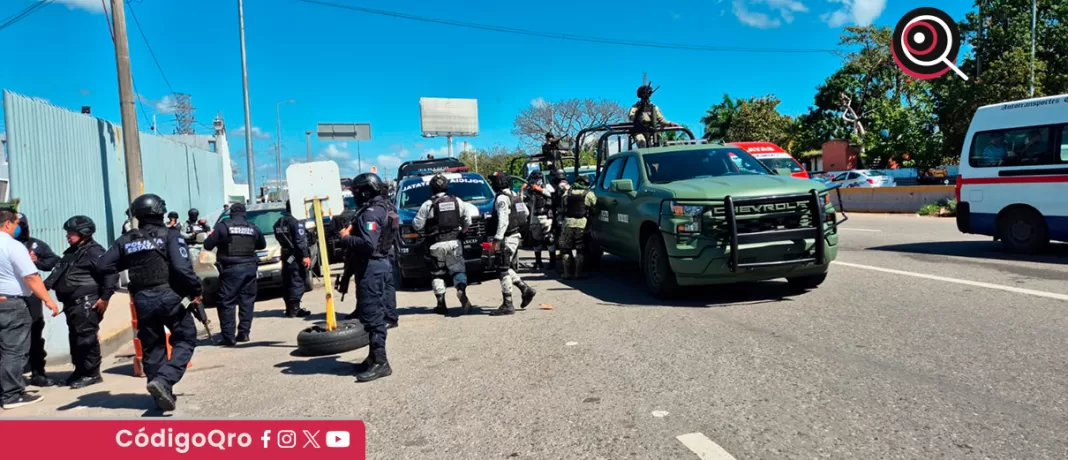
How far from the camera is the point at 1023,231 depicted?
34.2 ft

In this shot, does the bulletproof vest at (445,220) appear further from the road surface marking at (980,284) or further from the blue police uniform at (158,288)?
the road surface marking at (980,284)

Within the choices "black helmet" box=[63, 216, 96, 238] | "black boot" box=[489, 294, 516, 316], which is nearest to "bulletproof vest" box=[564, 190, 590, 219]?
"black boot" box=[489, 294, 516, 316]

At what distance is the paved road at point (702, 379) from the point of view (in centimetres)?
377

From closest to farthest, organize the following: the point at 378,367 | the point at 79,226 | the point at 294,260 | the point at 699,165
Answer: the point at 378,367, the point at 79,226, the point at 699,165, the point at 294,260

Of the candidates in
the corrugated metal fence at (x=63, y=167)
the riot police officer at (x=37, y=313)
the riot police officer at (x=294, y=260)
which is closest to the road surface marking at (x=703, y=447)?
the riot police officer at (x=37, y=313)

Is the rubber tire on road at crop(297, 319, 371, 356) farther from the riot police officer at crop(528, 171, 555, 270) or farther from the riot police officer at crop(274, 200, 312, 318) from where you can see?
the riot police officer at crop(528, 171, 555, 270)

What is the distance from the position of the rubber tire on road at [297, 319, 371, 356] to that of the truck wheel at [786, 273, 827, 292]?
4.88 meters

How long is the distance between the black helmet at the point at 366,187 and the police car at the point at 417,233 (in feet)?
9.89

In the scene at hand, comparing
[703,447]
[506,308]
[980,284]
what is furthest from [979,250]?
[703,447]

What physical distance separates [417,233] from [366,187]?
11.3ft

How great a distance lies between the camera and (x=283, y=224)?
30.0 feet

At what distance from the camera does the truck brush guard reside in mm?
7043

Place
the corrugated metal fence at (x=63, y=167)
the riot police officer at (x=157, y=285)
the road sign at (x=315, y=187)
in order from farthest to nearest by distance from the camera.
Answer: the corrugated metal fence at (x=63, y=167) < the road sign at (x=315, y=187) < the riot police officer at (x=157, y=285)

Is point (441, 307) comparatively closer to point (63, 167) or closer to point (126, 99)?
point (63, 167)
